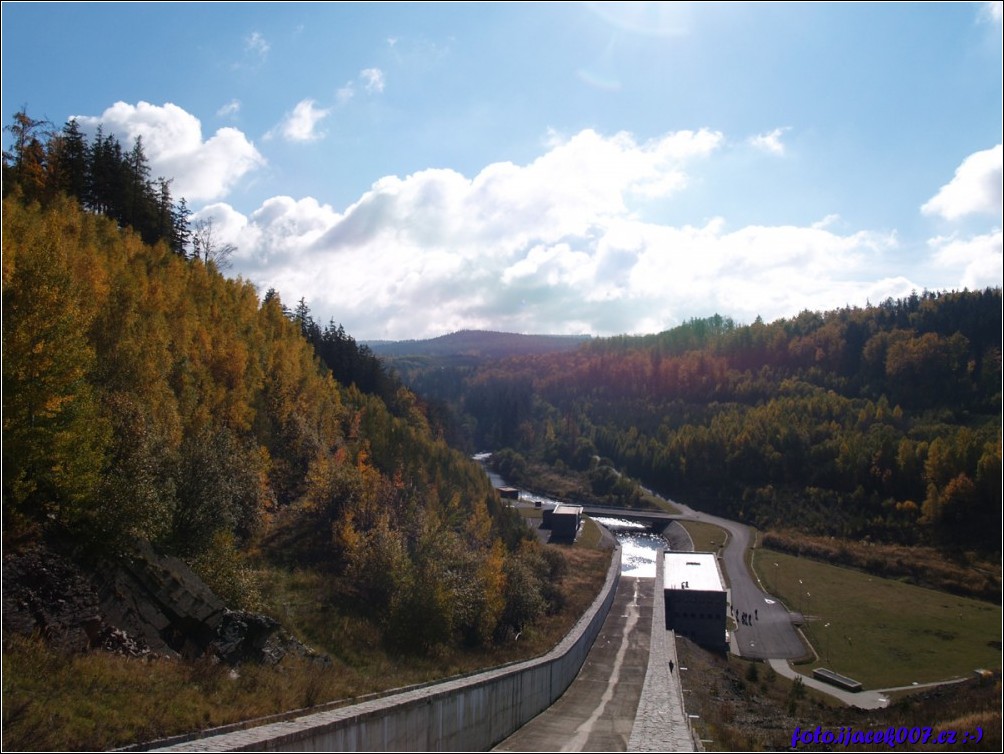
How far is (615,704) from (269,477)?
88.9 feet

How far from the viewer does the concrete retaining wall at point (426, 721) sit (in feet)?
42.2

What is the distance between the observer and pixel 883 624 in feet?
200

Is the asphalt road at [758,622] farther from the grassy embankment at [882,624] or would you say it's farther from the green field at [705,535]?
the green field at [705,535]

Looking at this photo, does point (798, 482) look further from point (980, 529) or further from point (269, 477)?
point (269, 477)

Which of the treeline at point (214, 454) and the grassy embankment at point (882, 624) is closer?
the treeline at point (214, 454)

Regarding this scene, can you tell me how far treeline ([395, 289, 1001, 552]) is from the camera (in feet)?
329

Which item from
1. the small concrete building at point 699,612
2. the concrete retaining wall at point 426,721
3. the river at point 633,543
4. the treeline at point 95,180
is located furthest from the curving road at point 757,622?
the treeline at point 95,180

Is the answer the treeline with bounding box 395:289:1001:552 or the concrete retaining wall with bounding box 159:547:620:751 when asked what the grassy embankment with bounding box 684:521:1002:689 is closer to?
the treeline with bounding box 395:289:1001:552

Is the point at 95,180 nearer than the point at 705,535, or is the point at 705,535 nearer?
the point at 95,180

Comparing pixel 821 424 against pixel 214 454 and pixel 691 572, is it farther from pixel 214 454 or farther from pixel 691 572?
pixel 214 454

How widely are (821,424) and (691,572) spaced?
249ft

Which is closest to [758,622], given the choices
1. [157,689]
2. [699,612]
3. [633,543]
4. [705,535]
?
[699,612]

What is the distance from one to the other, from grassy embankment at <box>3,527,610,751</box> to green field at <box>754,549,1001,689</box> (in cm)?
3776

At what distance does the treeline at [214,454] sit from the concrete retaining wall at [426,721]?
8216 mm
